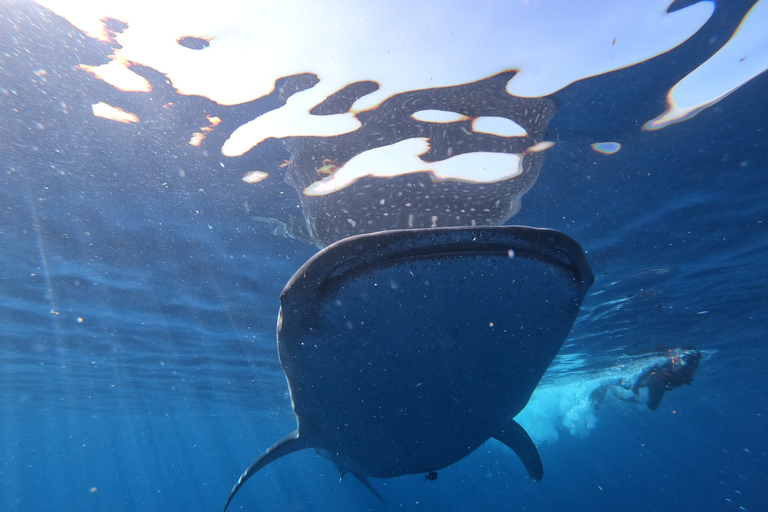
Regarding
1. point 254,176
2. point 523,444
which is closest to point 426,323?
point 523,444

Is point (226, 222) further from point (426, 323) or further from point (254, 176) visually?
point (426, 323)

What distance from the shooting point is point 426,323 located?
7.88 feet

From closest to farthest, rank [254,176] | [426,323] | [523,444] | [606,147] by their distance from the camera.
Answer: [426,323] → [523,444] → [606,147] → [254,176]

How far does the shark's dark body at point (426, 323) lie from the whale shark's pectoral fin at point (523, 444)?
2.85 m

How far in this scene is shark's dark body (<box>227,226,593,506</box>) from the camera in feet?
6.73

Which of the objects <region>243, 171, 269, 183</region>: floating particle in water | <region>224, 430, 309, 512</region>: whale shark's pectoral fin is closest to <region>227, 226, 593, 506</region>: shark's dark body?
<region>224, 430, 309, 512</region>: whale shark's pectoral fin

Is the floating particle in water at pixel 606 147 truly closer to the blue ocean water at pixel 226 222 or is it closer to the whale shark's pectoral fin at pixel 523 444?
the blue ocean water at pixel 226 222

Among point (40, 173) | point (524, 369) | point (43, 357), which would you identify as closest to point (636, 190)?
point (524, 369)

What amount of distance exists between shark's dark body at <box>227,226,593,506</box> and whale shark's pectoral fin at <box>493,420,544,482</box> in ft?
9.34

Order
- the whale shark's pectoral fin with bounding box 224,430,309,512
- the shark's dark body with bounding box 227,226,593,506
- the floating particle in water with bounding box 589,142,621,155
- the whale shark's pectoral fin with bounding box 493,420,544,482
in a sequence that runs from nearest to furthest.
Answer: the shark's dark body with bounding box 227,226,593,506, the whale shark's pectoral fin with bounding box 224,430,309,512, the whale shark's pectoral fin with bounding box 493,420,544,482, the floating particle in water with bounding box 589,142,621,155

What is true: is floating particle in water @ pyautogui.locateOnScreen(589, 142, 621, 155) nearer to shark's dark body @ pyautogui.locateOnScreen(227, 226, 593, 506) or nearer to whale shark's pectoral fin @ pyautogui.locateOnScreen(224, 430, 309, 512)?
shark's dark body @ pyautogui.locateOnScreen(227, 226, 593, 506)

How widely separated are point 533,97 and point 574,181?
299 centimetres

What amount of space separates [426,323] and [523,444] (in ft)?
17.8

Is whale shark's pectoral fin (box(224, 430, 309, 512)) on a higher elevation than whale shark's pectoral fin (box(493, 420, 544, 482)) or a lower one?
higher
